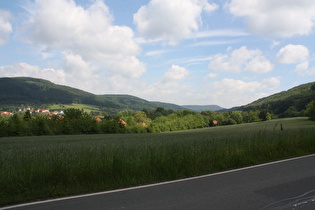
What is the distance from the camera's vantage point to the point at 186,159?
7434 mm

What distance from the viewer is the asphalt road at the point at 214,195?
4.33 m

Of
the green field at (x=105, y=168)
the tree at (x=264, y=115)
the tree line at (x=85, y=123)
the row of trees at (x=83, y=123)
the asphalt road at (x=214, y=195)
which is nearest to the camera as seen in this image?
the asphalt road at (x=214, y=195)

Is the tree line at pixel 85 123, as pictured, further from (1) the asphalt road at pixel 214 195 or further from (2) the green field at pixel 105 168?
(1) the asphalt road at pixel 214 195

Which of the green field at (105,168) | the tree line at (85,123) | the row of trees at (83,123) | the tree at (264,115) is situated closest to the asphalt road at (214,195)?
the green field at (105,168)

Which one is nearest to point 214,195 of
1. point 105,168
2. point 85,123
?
point 105,168

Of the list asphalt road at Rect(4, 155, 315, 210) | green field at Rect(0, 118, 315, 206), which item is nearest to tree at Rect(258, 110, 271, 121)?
green field at Rect(0, 118, 315, 206)

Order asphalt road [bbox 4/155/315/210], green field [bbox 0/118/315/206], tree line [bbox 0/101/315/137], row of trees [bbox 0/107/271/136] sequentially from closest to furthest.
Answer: asphalt road [bbox 4/155/315/210]
green field [bbox 0/118/315/206]
tree line [bbox 0/101/315/137]
row of trees [bbox 0/107/271/136]

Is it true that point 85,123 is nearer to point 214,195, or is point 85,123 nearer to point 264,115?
point 214,195

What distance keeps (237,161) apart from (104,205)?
5.54 metres

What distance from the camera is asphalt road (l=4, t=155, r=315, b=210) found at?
14.2ft

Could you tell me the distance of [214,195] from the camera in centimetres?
485

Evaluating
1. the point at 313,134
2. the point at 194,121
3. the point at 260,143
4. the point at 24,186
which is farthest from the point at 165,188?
the point at 194,121

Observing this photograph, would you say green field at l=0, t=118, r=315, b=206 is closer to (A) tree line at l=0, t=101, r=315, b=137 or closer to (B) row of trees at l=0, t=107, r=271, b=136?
(A) tree line at l=0, t=101, r=315, b=137

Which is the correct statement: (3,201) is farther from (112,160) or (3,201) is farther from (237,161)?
(237,161)
